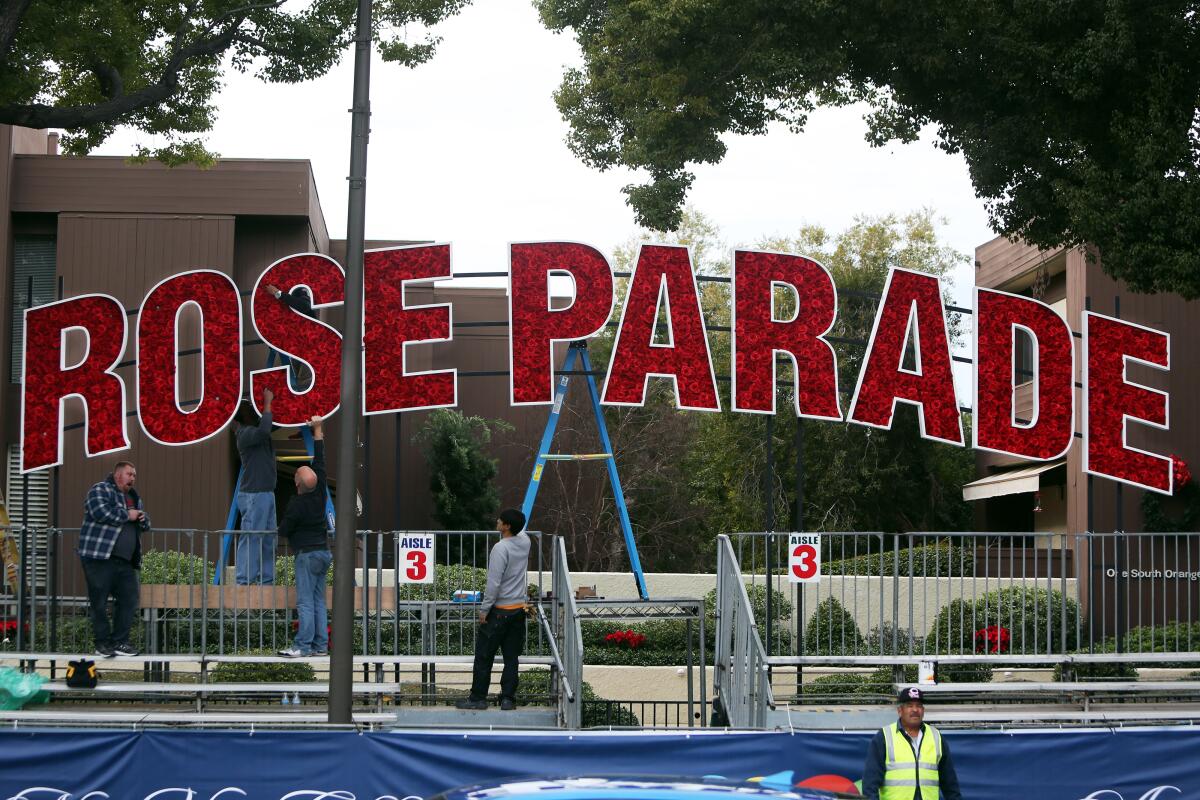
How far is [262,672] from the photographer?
15836mm

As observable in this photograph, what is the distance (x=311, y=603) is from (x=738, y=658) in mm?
4262

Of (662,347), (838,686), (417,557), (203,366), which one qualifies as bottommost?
(838,686)

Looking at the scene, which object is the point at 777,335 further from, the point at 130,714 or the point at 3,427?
the point at 3,427

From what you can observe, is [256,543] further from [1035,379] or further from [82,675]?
[1035,379]

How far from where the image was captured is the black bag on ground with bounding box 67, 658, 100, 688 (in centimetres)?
1398

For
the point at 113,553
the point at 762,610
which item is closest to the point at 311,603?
the point at 113,553

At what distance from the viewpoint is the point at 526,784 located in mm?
6750

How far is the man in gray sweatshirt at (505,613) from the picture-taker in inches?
539

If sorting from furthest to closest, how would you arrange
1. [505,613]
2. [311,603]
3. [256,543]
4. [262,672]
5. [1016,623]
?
[1016,623]
[262,672]
[256,543]
[311,603]
[505,613]

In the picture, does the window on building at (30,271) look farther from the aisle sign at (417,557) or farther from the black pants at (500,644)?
the black pants at (500,644)

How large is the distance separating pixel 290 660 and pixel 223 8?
9067 millimetres

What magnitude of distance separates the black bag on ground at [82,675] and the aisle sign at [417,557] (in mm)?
3068

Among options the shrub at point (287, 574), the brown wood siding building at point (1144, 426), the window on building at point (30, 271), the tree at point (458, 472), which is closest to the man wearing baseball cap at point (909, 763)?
the shrub at point (287, 574)

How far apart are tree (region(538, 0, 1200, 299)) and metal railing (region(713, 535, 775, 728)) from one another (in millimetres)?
7826
